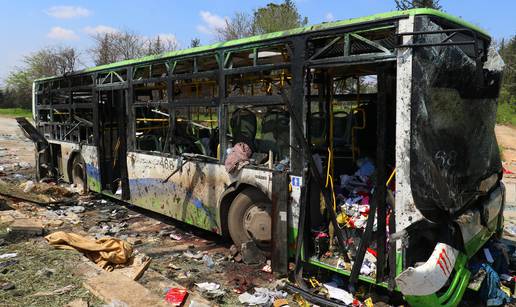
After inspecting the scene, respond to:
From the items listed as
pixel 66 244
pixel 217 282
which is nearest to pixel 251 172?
pixel 217 282

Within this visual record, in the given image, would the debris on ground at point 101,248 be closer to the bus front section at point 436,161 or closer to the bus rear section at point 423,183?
the bus rear section at point 423,183

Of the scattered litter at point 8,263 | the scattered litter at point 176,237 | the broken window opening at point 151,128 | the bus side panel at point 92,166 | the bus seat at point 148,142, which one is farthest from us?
the bus side panel at point 92,166

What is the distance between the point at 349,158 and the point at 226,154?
1637 mm

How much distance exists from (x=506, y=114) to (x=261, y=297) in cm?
3351

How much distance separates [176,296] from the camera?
14.3 feet

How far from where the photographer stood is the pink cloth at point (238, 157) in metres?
5.56

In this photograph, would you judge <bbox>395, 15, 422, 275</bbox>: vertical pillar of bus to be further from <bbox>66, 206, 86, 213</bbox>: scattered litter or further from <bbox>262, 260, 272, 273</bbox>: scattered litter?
<bbox>66, 206, 86, 213</bbox>: scattered litter

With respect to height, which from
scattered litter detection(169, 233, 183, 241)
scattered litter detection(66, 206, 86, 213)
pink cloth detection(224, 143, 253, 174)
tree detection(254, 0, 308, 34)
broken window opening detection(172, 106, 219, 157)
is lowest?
scattered litter detection(169, 233, 183, 241)

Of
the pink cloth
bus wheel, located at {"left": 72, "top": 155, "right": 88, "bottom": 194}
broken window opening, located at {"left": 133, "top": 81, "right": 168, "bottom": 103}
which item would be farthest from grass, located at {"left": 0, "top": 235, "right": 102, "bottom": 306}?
bus wheel, located at {"left": 72, "top": 155, "right": 88, "bottom": 194}

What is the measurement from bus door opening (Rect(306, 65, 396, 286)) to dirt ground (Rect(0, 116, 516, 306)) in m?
0.84

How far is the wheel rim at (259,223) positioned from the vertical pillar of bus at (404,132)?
1.85m

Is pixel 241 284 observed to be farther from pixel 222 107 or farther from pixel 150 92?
pixel 150 92

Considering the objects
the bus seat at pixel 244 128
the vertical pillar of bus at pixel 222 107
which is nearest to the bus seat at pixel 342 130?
the bus seat at pixel 244 128

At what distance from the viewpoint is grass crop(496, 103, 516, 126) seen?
102ft
